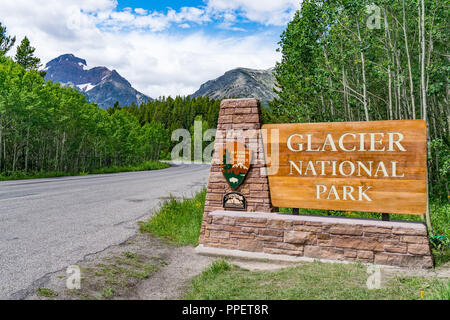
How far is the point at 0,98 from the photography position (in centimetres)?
1792

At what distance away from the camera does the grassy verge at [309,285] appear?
11.0 ft

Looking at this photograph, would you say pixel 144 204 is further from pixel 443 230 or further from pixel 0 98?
pixel 0 98

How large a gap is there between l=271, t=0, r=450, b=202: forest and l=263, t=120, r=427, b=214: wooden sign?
268cm

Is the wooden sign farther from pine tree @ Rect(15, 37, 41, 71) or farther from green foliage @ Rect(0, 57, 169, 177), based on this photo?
pine tree @ Rect(15, 37, 41, 71)

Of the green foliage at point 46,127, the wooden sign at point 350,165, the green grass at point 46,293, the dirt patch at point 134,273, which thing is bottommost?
the dirt patch at point 134,273

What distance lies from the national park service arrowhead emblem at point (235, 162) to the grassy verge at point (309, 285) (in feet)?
5.40

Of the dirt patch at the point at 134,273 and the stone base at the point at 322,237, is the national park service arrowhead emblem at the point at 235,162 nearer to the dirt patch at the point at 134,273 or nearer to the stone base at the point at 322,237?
the stone base at the point at 322,237

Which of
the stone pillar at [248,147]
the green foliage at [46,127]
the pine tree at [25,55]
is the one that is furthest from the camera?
the pine tree at [25,55]

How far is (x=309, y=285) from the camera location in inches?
144

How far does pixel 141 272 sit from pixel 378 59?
1175cm

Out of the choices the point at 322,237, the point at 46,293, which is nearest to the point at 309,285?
the point at 322,237

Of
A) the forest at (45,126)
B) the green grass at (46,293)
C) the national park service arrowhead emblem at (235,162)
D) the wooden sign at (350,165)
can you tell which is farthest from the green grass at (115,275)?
the forest at (45,126)

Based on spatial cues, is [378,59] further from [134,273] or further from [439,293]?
[134,273]
